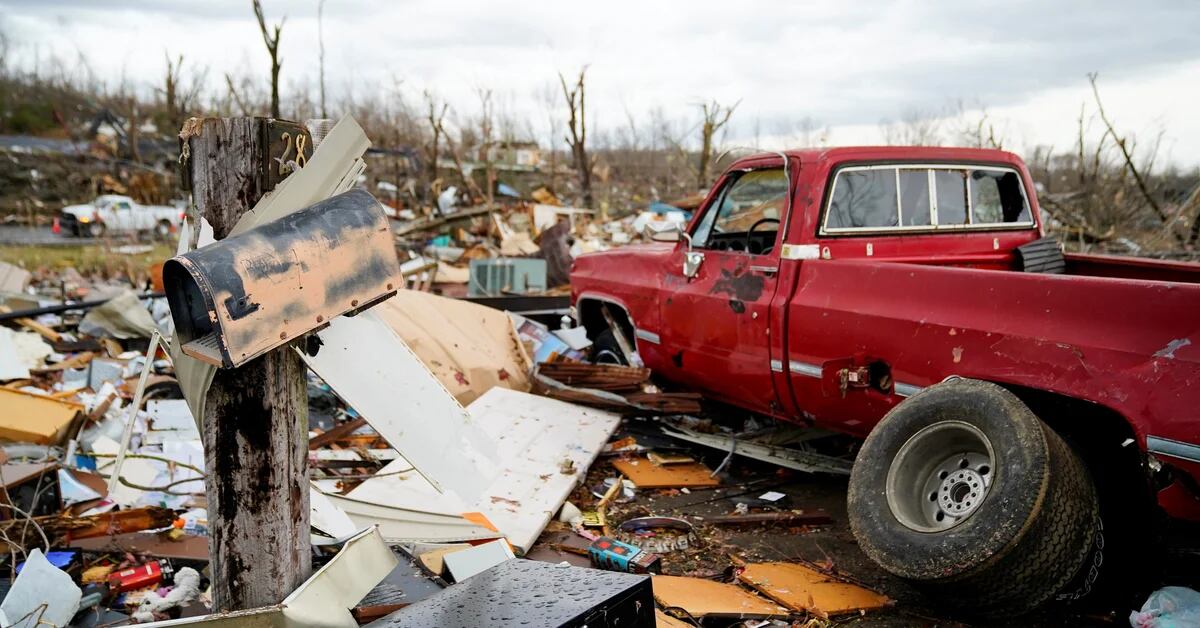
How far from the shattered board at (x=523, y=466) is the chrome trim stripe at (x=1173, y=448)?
250cm

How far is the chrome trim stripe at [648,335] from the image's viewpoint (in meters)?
5.34

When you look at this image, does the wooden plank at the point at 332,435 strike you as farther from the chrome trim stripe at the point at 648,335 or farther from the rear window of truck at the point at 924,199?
the rear window of truck at the point at 924,199

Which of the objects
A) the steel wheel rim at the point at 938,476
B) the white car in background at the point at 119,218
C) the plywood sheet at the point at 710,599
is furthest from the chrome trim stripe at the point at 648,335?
the white car in background at the point at 119,218

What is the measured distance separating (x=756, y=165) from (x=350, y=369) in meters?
3.44

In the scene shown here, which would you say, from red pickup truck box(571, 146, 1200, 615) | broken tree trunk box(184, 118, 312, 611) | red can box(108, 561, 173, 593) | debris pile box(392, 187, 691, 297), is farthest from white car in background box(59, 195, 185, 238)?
broken tree trunk box(184, 118, 312, 611)

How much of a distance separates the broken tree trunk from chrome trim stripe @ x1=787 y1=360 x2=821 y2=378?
2741mm

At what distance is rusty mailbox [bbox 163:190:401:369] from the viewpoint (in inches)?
63.5

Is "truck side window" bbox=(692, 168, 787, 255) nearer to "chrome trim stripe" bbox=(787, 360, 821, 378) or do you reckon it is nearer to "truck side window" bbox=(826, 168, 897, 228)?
"truck side window" bbox=(826, 168, 897, 228)

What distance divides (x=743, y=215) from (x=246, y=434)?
388 centimetres

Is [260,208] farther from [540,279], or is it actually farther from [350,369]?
[540,279]

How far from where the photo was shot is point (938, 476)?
332 cm

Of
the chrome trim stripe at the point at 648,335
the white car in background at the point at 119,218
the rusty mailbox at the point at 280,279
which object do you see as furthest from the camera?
the white car in background at the point at 119,218

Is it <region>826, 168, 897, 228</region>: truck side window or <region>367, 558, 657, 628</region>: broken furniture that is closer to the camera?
<region>367, 558, 657, 628</region>: broken furniture

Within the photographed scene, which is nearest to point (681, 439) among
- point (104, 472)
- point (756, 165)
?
point (756, 165)
